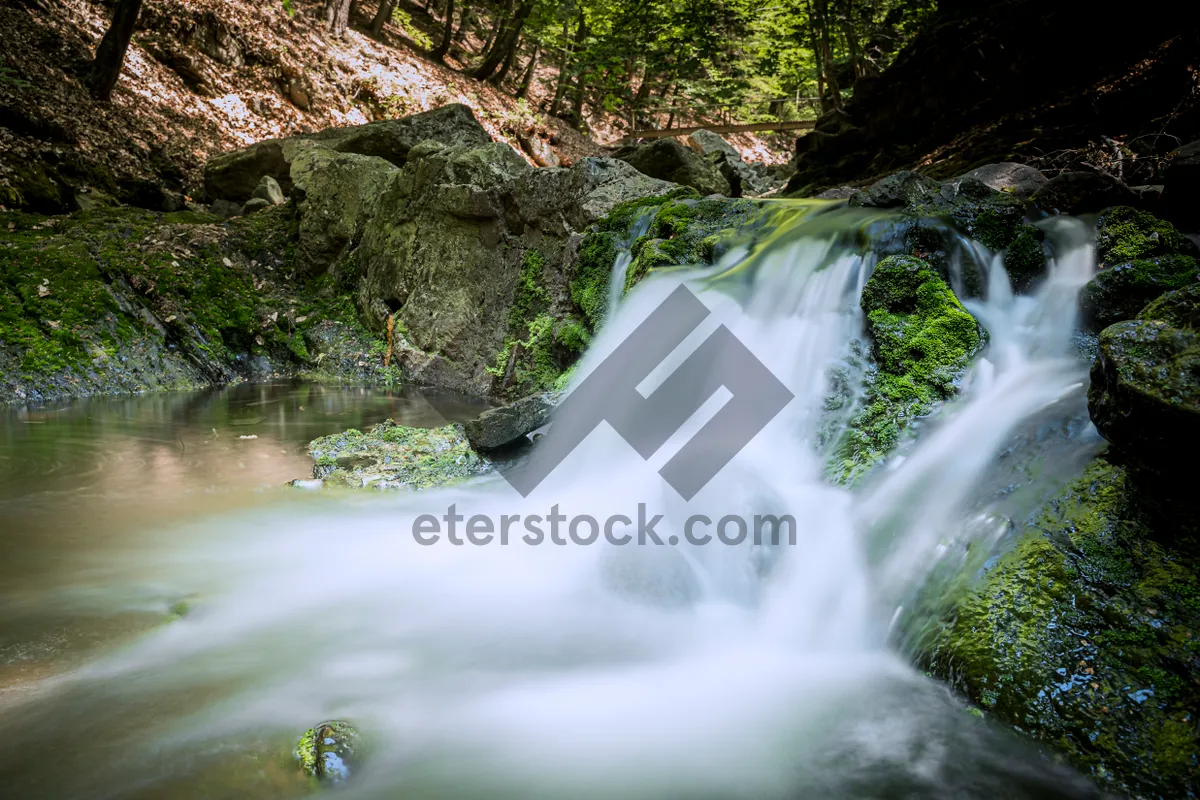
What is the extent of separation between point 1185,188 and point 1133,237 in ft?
2.93

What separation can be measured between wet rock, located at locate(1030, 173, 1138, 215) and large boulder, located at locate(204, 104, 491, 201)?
32.1 feet

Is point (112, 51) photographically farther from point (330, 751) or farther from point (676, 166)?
point (330, 751)

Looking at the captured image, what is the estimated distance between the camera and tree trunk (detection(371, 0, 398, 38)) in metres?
21.2

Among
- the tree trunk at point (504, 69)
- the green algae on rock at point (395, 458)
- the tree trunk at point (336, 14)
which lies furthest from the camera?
the tree trunk at point (504, 69)

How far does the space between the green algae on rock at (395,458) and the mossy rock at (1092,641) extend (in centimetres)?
394

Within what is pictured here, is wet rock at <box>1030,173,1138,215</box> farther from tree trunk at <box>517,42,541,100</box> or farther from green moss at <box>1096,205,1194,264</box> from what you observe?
tree trunk at <box>517,42,541,100</box>

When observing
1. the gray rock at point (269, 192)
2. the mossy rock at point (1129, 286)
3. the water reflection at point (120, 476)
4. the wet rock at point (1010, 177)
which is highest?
the gray rock at point (269, 192)

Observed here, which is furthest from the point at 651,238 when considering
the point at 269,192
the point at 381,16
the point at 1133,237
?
the point at 381,16

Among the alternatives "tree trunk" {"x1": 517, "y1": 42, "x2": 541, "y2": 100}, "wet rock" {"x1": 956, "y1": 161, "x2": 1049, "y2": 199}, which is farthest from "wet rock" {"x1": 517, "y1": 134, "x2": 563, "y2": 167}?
"wet rock" {"x1": 956, "y1": 161, "x2": 1049, "y2": 199}

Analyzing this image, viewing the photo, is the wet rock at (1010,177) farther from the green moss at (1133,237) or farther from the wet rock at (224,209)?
the wet rock at (224,209)

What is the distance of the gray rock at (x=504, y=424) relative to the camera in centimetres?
609

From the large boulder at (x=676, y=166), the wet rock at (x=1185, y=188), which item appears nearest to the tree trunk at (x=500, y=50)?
the large boulder at (x=676, y=166)

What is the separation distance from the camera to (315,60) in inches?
708

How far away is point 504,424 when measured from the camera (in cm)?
612
